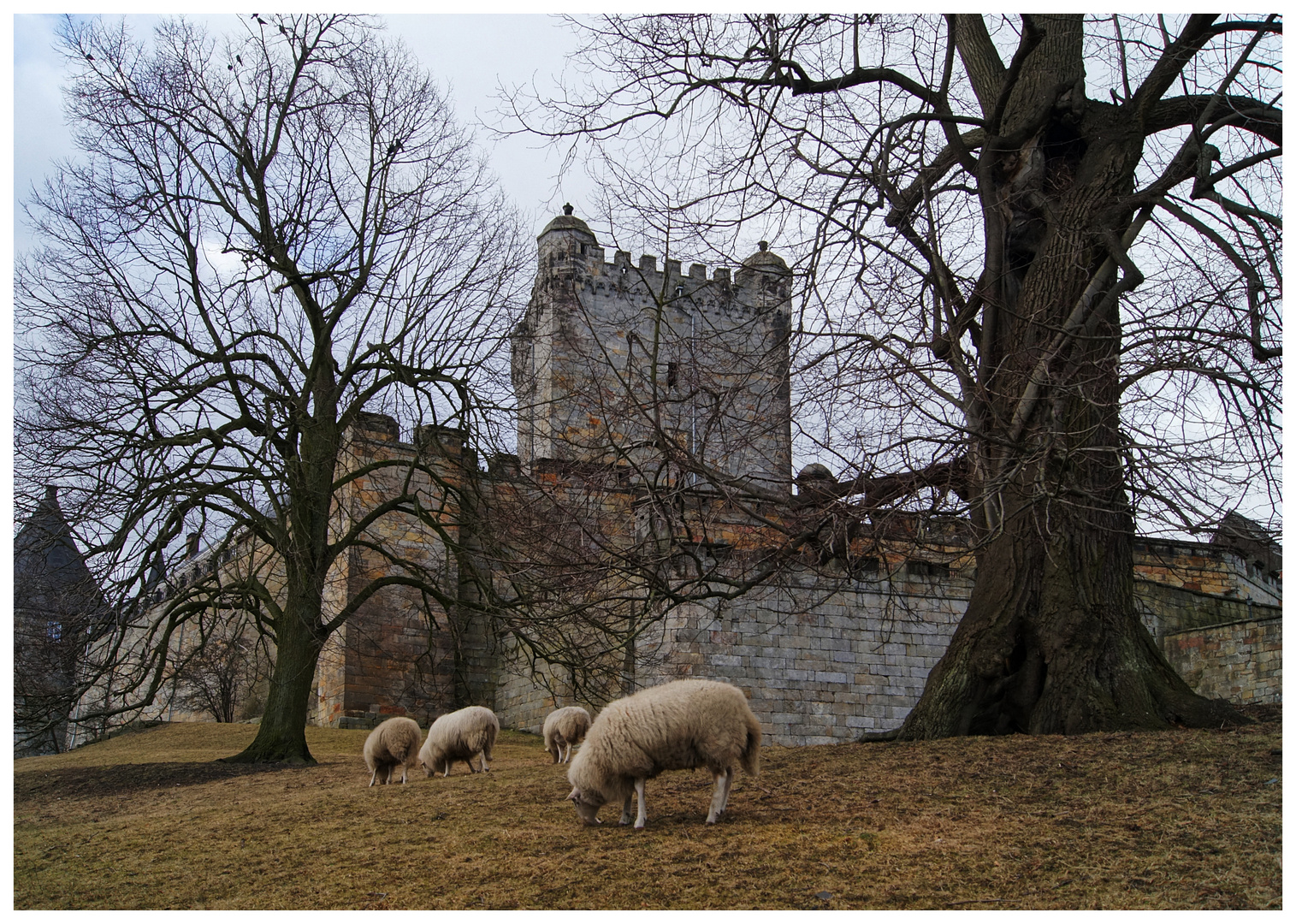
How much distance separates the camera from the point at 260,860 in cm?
706

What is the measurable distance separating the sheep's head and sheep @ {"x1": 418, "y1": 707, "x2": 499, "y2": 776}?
439 centimetres

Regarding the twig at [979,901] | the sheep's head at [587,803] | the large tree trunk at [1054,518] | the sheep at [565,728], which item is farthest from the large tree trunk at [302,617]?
the twig at [979,901]

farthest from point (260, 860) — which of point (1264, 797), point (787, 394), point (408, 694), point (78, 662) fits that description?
point (408, 694)

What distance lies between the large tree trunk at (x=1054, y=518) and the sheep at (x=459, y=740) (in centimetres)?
445

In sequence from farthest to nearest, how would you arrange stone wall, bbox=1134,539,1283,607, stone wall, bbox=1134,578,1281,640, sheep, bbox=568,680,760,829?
stone wall, bbox=1134,539,1283,607 → stone wall, bbox=1134,578,1281,640 → sheep, bbox=568,680,760,829

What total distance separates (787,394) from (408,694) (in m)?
16.3

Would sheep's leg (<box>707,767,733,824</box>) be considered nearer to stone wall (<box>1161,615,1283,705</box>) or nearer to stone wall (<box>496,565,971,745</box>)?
stone wall (<box>496,565,971,745</box>)

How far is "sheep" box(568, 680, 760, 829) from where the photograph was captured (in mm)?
6922

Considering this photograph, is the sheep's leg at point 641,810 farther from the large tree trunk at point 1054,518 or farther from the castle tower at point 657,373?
the large tree trunk at point 1054,518

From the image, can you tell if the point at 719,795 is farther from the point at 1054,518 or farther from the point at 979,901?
the point at 1054,518

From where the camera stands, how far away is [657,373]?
14984 mm

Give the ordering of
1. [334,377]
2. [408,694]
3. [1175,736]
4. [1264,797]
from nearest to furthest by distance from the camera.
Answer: [1264,797]
[1175,736]
[334,377]
[408,694]

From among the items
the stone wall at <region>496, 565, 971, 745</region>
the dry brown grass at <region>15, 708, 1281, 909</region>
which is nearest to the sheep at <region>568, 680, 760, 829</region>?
the dry brown grass at <region>15, 708, 1281, 909</region>

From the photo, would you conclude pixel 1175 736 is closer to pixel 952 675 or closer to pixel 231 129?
pixel 952 675
